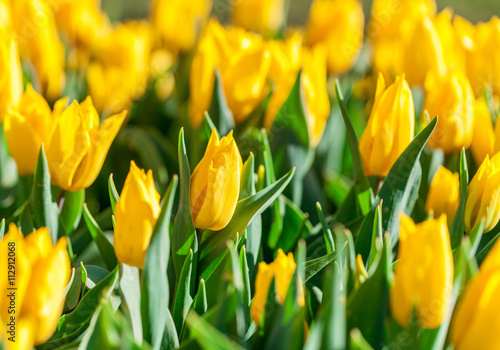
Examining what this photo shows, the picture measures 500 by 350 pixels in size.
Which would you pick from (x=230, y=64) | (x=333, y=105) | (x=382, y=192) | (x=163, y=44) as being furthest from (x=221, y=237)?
(x=163, y=44)

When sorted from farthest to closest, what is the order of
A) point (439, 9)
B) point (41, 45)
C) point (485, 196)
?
point (439, 9) → point (41, 45) → point (485, 196)

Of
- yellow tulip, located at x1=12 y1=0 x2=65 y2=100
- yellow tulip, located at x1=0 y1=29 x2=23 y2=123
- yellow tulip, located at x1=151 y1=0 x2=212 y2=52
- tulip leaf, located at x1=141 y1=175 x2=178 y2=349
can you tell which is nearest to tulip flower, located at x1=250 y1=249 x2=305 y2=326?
tulip leaf, located at x1=141 y1=175 x2=178 y2=349

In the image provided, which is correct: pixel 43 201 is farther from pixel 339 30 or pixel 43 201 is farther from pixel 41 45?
pixel 339 30

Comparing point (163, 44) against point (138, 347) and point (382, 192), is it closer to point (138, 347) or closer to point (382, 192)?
point (382, 192)

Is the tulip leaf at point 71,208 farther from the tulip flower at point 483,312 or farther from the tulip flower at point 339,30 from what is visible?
the tulip flower at point 339,30

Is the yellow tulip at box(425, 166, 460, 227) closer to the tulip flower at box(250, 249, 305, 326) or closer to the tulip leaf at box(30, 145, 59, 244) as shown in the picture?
the tulip flower at box(250, 249, 305, 326)

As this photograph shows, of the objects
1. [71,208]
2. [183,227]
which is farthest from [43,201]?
[183,227]
